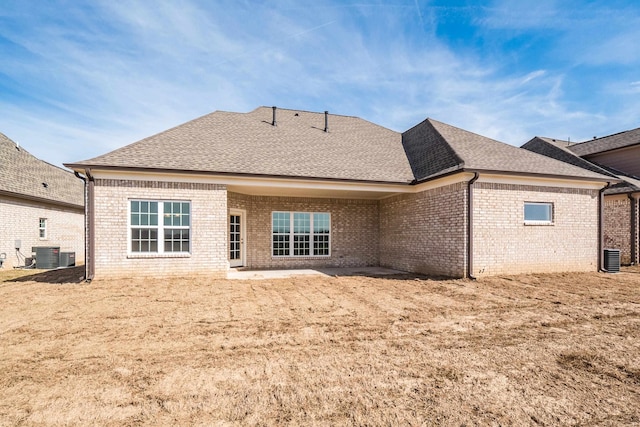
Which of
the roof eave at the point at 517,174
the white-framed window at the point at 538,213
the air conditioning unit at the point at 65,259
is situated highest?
the roof eave at the point at 517,174

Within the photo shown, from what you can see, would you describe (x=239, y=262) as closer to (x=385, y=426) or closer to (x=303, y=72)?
(x=303, y=72)

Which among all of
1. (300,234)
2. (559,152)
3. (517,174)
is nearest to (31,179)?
(300,234)

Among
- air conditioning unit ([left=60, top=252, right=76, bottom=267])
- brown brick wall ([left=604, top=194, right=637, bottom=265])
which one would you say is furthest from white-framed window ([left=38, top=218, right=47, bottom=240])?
brown brick wall ([left=604, top=194, right=637, bottom=265])

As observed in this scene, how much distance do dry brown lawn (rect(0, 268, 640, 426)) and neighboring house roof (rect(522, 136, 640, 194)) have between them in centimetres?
884

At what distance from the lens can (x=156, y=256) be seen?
30.6ft

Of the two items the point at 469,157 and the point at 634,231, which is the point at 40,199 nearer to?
the point at 469,157

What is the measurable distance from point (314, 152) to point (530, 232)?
26.5 feet

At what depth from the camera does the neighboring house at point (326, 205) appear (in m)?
9.22

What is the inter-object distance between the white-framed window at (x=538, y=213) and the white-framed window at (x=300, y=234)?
7.27 m

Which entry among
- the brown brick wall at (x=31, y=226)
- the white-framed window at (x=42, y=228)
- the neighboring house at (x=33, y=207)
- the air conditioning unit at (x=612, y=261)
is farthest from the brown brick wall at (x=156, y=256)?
the air conditioning unit at (x=612, y=261)

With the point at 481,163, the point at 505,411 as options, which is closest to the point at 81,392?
the point at 505,411

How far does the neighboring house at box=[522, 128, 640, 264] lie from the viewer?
13188mm

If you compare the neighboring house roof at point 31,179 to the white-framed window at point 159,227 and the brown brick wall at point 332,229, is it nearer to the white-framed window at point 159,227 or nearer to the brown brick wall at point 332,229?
the white-framed window at point 159,227

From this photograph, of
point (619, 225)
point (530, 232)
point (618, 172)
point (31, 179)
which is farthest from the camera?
point (618, 172)
